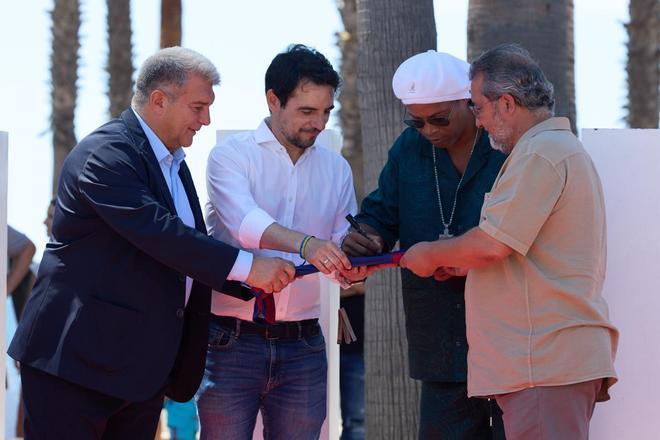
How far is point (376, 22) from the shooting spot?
652 centimetres

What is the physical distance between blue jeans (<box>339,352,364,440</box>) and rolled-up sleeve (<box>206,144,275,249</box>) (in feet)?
12.7

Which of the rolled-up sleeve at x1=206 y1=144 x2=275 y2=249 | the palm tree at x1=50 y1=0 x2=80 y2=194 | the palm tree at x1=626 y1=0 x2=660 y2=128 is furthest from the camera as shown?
the palm tree at x1=50 y1=0 x2=80 y2=194

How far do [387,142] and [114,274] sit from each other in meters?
2.30

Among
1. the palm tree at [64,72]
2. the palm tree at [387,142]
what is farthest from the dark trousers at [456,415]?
the palm tree at [64,72]

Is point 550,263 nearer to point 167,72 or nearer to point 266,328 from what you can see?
point 266,328

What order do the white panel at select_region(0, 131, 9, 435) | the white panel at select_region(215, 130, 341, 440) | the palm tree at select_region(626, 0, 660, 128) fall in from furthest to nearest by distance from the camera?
the palm tree at select_region(626, 0, 660, 128), the white panel at select_region(215, 130, 341, 440), the white panel at select_region(0, 131, 9, 435)

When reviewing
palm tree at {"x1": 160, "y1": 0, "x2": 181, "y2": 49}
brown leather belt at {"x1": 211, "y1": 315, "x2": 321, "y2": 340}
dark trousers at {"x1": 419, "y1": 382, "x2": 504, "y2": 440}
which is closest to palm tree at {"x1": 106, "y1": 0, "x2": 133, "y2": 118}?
palm tree at {"x1": 160, "y1": 0, "x2": 181, "y2": 49}

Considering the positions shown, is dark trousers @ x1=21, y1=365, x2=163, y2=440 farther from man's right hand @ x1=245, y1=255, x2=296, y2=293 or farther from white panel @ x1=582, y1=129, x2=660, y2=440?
white panel @ x1=582, y1=129, x2=660, y2=440

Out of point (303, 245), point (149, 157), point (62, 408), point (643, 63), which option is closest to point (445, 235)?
point (303, 245)

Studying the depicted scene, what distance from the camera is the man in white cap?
4.90 m

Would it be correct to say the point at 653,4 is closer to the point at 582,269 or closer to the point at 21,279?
the point at 21,279

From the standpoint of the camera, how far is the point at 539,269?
430cm

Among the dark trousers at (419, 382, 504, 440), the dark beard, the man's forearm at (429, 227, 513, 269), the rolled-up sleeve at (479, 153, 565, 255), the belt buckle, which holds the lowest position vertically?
the dark trousers at (419, 382, 504, 440)

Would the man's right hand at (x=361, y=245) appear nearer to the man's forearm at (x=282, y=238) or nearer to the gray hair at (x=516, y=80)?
the man's forearm at (x=282, y=238)
